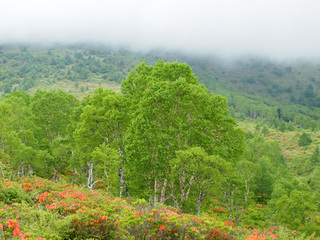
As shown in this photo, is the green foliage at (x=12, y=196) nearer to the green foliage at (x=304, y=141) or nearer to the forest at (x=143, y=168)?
the forest at (x=143, y=168)

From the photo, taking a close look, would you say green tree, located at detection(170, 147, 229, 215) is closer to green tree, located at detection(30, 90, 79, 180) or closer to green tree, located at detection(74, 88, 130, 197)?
green tree, located at detection(74, 88, 130, 197)

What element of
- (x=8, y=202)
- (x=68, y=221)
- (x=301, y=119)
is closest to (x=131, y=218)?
(x=68, y=221)

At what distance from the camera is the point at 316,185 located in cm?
5897

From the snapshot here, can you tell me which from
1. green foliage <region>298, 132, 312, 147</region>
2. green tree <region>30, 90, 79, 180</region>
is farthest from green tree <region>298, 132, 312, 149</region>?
green tree <region>30, 90, 79, 180</region>

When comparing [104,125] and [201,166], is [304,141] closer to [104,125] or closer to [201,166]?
[104,125]

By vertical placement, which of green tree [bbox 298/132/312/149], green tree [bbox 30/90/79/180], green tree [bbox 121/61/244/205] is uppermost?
green tree [bbox 121/61/244/205]

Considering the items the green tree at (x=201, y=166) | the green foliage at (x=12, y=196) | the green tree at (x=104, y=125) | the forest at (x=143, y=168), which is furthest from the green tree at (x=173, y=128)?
the green foliage at (x=12, y=196)

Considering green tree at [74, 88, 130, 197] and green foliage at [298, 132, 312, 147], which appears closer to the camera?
green tree at [74, 88, 130, 197]

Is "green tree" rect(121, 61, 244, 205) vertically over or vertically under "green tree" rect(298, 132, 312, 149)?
over

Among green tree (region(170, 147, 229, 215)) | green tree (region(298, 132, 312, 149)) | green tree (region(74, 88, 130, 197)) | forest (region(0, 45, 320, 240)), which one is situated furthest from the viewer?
green tree (region(298, 132, 312, 149))

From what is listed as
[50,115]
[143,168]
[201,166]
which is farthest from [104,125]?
[50,115]

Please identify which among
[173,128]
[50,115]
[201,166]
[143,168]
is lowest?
[50,115]

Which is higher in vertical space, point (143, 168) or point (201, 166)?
point (201, 166)

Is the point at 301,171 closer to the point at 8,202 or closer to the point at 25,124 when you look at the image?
the point at 25,124
